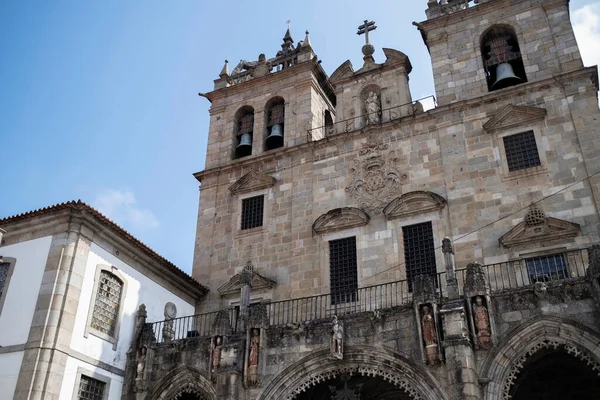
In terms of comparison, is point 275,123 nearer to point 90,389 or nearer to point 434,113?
point 434,113

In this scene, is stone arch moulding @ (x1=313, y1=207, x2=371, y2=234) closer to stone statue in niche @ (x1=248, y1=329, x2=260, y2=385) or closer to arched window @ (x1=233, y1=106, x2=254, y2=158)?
stone statue in niche @ (x1=248, y1=329, x2=260, y2=385)

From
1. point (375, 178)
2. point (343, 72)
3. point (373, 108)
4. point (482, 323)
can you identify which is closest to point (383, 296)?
point (375, 178)

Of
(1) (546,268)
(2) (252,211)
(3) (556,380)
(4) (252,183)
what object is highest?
(4) (252,183)

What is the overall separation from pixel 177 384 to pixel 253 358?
2.46 metres

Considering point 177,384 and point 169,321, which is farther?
point 169,321

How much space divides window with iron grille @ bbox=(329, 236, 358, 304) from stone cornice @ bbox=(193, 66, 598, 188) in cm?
386

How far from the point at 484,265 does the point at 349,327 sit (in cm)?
415

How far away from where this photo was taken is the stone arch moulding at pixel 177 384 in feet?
52.1

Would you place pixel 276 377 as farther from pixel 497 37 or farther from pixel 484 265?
pixel 497 37

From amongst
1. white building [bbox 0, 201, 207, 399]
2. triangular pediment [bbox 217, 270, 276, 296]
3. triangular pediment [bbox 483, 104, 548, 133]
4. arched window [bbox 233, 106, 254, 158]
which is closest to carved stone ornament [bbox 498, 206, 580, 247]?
triangular pediment [bbox 483, 104, 548, 133]

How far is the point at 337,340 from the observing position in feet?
47.3

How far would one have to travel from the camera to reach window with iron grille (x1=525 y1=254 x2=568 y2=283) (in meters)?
15.7

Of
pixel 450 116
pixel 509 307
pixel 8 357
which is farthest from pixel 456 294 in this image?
pixel 8 357

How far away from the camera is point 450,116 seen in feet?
63.2
